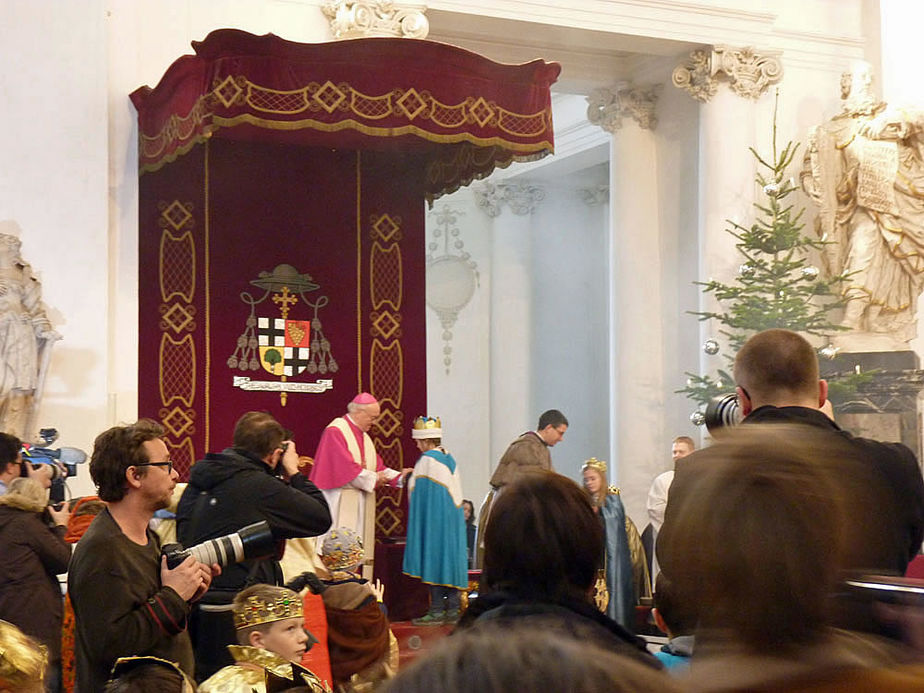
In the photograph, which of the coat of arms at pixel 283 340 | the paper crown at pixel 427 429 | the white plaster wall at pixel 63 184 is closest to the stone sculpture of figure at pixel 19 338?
the white plaster wall at pixel 63 184

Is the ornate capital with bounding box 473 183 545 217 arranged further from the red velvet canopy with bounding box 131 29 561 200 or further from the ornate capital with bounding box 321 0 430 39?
the red velvet canopy with bounding box 131 29 561 200

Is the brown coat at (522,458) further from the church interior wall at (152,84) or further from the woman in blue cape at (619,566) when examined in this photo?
the church interior wall at (152,84)

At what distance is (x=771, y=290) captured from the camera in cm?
1278

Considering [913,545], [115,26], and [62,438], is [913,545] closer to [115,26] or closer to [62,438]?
[62,438]

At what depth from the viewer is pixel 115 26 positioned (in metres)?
11.3

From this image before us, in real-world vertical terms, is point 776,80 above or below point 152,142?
above

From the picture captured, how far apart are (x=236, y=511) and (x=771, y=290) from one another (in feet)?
27.6

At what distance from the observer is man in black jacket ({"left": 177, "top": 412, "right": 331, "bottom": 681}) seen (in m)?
5.34

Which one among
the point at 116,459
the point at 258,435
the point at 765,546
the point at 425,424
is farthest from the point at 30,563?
the point at 765,546

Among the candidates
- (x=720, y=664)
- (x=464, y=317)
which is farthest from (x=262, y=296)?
(x=720, y=664)

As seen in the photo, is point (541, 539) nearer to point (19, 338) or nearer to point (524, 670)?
point (524, 670)

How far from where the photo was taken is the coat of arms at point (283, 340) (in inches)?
456

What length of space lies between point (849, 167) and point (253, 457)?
31.4 feet

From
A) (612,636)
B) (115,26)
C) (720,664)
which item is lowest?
(612,636)
